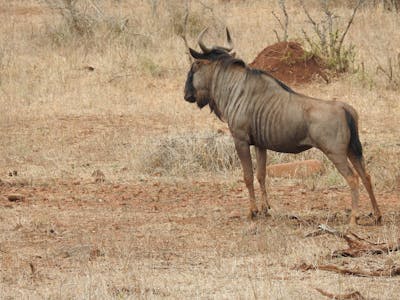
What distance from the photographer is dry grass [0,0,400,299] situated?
793cm

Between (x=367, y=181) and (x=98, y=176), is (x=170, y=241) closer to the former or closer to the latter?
(x=367, y=181)

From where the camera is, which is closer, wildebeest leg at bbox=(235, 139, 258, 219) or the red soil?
wildebeest leg at bbox=(235, 139, 258, 219)

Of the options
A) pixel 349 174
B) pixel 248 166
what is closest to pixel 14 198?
pixel 248 166

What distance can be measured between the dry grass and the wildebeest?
58cm

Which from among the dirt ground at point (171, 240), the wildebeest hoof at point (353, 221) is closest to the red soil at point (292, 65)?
the dirt ground at point (171, 240)

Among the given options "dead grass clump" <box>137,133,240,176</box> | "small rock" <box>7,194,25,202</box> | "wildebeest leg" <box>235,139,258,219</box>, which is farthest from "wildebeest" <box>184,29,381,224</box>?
"small rock" <box>7,194,25,202</box>

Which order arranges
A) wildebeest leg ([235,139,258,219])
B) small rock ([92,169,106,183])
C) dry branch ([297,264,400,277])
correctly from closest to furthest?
dry branch ([297,264,400,277]) < wildebeest leg ([235,139,258,219]) < small rock ([92,169,106,183])

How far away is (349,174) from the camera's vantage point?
32.8 feet

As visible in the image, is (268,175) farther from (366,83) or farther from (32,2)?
(32,2)

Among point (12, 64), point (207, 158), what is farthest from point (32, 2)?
point (207, 158)

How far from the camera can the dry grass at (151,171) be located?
26.0ft

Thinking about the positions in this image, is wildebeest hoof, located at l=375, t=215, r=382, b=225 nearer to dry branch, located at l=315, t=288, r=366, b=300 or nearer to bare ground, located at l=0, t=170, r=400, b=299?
bare ground, located at l=0, t=170, r=400, b=299

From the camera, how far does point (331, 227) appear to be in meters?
9.87

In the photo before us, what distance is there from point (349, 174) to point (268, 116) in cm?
98
